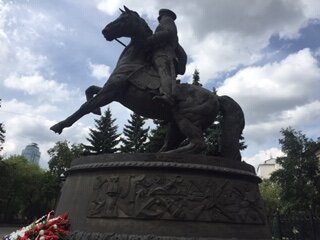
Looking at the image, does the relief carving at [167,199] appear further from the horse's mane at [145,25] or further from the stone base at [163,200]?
the horse's mane at [145,25]

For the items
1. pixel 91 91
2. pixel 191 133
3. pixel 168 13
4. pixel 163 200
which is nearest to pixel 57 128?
pixel 91 91

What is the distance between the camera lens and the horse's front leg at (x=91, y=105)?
6.53 metres

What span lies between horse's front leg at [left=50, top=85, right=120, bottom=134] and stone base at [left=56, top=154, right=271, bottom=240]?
97 cm

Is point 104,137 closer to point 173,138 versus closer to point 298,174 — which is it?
point 298,174

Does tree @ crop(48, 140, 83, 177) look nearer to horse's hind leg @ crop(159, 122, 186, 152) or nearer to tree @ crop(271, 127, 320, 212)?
tree @ crop(271, 127, 320, 212)

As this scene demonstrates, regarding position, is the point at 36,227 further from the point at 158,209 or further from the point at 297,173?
the point at 297,173

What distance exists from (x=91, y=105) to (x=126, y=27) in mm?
1570

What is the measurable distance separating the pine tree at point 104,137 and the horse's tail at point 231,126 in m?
31.2

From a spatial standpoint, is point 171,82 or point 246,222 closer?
point 246,222

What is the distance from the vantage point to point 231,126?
6820 mm

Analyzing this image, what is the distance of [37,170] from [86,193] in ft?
156

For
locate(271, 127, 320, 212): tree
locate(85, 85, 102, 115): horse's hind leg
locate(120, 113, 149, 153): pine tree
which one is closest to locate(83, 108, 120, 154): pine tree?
locate(120, 113, 149, 153): pine tree

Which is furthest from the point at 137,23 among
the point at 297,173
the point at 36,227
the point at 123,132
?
the point at 297,173

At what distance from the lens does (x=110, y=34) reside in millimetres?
6848
